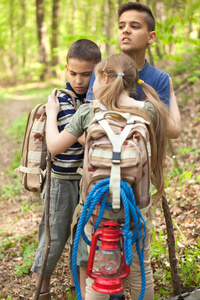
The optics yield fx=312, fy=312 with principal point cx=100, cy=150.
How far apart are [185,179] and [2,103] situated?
12.8 metres

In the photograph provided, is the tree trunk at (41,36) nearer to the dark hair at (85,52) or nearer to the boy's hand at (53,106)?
the dark hair at (85,52)

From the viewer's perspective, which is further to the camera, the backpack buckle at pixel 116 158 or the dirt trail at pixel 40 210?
the dirt trail at pixel 40 210

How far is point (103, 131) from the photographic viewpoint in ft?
5.98

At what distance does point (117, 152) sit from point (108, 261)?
64 cm

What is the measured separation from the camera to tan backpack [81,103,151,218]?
1.76m

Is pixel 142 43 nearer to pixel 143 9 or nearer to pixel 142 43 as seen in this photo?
pixel 142 43

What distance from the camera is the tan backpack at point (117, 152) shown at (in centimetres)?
176

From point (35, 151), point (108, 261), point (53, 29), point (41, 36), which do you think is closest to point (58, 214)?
point (35, 151)

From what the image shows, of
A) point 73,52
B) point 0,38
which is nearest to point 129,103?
point 73,52

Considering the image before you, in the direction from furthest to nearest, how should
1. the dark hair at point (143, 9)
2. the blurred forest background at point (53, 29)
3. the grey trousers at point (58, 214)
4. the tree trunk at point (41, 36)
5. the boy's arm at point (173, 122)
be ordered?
the tree trunk at point (41, 36) < the blurred forest background at point (53, 29) < the grey trousers at point (58, 214) < the dark hair at point (143, 9) < the boy's arm at point (173, 122)

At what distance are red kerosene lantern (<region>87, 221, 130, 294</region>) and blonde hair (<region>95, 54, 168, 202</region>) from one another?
A: 63 cm

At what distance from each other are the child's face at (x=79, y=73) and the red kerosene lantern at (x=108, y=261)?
1260 millimetres

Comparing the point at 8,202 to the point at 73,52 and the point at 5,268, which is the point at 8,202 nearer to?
the point at 5,268

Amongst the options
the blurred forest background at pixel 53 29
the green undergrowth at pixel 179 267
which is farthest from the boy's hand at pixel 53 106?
the blurred forest background at pixel 53 29
